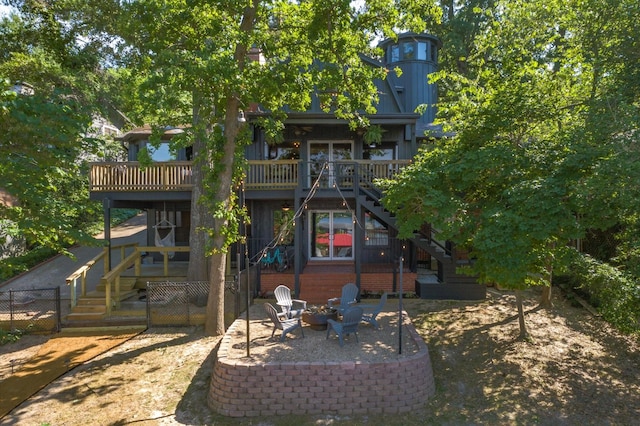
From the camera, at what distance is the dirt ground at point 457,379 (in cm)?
674

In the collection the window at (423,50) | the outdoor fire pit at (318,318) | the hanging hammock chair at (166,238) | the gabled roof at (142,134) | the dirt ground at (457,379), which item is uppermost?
the window at (423,50)

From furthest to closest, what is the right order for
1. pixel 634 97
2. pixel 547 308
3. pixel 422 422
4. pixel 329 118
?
pixel 329 118
pixel 547 308
pixel 634 97
pixel 422 422

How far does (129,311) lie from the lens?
11.9m

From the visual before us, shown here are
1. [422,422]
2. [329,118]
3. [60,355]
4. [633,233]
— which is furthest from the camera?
[329,118]

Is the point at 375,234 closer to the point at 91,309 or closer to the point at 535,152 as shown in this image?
the point at 535,152

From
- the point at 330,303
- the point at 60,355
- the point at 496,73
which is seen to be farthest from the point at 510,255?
the point at 60,355

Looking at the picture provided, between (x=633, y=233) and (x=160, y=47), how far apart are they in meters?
11.8

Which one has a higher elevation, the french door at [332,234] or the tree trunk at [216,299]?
the french door at [332,234]

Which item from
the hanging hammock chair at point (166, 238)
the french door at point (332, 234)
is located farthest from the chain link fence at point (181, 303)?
the hanging hammock chair at point (166, 238)

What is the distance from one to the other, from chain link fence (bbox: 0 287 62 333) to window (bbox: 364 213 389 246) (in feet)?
35.7

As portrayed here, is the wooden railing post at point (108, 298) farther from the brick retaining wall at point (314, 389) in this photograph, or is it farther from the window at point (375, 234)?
the window at point (375, 234)

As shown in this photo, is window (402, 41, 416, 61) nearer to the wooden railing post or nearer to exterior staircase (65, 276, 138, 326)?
the wooden railing post

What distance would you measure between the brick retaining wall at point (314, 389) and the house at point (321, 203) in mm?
4996

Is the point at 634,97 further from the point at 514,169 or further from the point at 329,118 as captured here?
the point at 329,118
